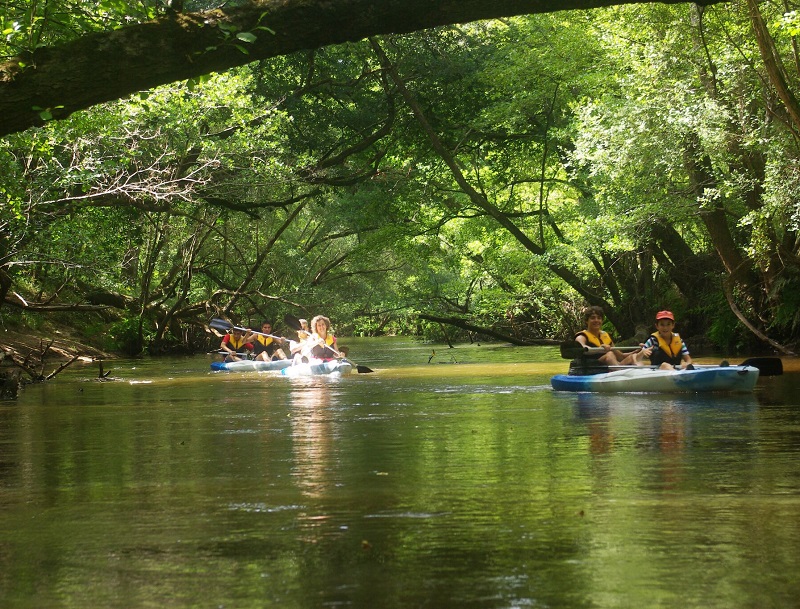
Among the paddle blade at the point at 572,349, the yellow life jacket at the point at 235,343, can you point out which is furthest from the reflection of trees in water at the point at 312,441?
the yellow life jacket at the point at 235,343

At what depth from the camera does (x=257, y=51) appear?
23.3 feet

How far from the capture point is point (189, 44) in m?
6.98

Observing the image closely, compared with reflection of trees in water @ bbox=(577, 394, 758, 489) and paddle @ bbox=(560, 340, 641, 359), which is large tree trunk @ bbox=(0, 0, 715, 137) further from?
paddle @ bbox=(560, 340, 641, 359)

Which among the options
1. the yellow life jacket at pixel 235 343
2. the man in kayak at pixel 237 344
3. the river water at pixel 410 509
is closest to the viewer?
the river water at pixel 410 509

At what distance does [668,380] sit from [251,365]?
14.1 meters

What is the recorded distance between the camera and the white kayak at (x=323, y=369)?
24859mm

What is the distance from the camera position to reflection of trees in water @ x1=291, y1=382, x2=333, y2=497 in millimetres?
A: 7801

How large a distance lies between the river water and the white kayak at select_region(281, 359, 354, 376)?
1099cm

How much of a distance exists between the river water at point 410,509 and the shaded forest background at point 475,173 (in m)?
4.07

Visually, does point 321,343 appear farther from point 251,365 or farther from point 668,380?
point 668,380

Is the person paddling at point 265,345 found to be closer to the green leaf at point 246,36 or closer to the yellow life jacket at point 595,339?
the yellow life jacket at point 595,339

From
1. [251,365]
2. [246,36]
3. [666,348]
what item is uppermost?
[246,36]

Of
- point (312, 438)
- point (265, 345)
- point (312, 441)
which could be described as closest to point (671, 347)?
point (312, 438)

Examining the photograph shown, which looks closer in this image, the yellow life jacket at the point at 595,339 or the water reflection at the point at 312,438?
the water reflection at the point at 312,438
